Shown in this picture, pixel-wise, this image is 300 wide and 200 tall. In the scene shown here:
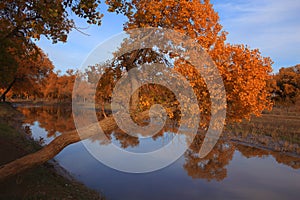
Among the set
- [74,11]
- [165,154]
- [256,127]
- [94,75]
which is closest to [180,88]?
[74,11]

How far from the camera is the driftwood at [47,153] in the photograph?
622 centimetres

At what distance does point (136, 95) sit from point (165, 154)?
16.0 m

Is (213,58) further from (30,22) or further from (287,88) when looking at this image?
(287,88)

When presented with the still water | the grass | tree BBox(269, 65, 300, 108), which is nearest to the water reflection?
the still water

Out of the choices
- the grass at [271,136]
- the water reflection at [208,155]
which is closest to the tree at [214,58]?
the water reflection at [208,155]

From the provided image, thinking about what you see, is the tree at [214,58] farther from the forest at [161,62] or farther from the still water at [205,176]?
the still water at [205,176]

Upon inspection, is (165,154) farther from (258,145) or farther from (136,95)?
(136,95)

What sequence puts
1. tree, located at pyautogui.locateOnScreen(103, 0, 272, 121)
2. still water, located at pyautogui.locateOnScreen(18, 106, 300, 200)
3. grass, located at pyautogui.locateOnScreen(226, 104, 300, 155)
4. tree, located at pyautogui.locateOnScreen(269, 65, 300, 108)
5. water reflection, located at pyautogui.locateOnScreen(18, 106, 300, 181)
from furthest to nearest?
tree, located at pyautogui.locateOnScreen(269, 65, 300, 108) → grass, located at pyautogui.locateOnScreen(226, 104, 300, 155) → water reflection, located at pyautogui.locateOnScreen(18, 106, 300, 181) → still water, located at pyautogui.locateOnScreen(18, 106, 300, 200) → tree, located at pyautogui.locateOnScreen(103, 0, 272, 121)

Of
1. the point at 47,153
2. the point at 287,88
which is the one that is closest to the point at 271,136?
the point at 47,153

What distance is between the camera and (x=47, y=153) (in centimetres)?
656

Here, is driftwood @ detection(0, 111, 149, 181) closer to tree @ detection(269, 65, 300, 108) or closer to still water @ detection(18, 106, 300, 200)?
still water @ detection(18, 106, 300, 200)

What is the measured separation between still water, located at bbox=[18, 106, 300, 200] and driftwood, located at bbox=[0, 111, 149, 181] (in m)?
7.47

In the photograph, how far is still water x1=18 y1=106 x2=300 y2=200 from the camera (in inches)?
551

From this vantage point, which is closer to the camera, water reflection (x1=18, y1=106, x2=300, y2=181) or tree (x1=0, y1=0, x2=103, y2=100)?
tree (x1=0, y1=0, x2=103, y2=100)
